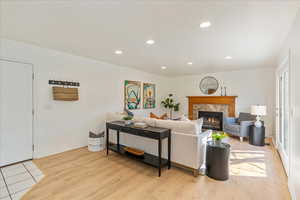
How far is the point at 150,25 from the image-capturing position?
7.52 feet

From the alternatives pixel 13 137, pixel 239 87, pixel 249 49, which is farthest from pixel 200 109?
pixel 13 137

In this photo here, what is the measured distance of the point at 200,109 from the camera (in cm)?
660

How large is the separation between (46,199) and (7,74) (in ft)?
8.09

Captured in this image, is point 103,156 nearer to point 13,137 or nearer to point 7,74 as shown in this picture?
point 13,137

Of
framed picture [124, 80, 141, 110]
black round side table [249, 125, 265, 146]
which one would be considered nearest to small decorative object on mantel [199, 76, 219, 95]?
black round side table [249, 125, 265, 146]

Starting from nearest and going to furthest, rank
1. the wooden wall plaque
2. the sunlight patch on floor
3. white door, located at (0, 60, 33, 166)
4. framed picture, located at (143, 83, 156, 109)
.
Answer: the sunlight patch on floor
white door, located at (0, 60, 33, 166)
the wooden wall plaque
framed picture, located at (143, 83, 156, 109)

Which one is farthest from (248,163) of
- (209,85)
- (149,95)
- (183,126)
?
(149,95)

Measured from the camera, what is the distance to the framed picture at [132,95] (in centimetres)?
530

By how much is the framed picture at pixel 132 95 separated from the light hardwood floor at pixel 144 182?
96.0 inches

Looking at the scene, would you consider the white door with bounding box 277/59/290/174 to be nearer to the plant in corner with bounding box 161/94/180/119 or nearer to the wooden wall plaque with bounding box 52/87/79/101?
the plant in corner with bounding box 161/94/180/119

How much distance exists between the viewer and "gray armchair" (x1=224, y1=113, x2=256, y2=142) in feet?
15.2

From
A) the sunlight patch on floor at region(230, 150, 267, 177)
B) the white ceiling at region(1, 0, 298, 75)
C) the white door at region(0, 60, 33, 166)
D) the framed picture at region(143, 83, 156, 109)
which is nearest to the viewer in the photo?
the white ceiling at region(1, 0, 298, 75)

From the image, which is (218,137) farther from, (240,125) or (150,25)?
(240,125)

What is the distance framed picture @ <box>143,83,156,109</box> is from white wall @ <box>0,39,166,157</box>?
1.36 m
